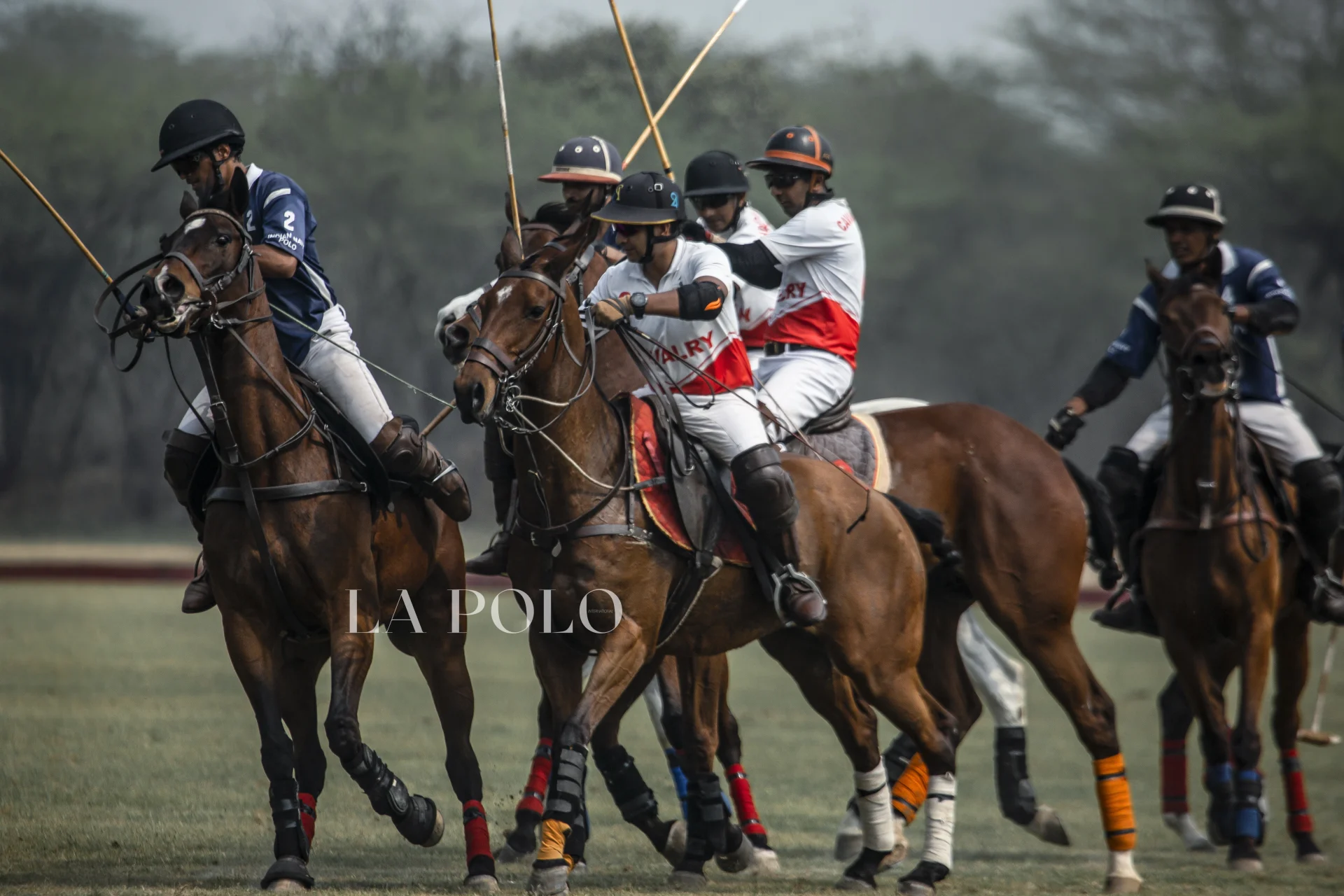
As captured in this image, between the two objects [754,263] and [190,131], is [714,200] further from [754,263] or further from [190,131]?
[190,131]

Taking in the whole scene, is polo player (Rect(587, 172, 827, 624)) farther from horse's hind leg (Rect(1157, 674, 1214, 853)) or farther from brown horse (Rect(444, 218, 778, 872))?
horse's hind leg (Rect(1157, 674, 1214, 853))

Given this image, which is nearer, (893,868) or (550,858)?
(550,858)

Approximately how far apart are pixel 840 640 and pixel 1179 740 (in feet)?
10.1

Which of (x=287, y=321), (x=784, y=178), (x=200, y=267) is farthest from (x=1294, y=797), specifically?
(x=200, y=267)

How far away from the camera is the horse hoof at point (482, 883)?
20.0ft

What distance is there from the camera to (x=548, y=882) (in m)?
5.50

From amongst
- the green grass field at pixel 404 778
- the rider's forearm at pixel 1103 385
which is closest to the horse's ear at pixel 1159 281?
the rider's forearm at pixel 1103 385

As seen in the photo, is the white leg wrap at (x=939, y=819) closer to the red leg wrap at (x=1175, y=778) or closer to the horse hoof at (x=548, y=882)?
the horse hoof at (x=548, y=882)

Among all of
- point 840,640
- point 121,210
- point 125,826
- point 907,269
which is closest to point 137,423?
point 121,210

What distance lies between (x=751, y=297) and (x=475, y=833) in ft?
9.22

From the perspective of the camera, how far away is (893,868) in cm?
757

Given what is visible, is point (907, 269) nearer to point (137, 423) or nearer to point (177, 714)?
point (137, 423)

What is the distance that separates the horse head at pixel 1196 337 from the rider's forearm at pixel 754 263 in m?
1.77

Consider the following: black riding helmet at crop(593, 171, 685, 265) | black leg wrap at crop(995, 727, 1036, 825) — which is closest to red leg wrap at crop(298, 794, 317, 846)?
black riding helmet at crop(593, 171, 685, 265)
